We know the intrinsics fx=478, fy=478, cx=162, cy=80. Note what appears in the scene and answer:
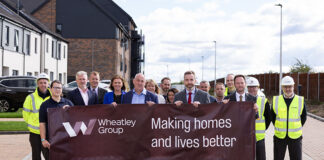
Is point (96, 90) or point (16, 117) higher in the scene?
point (96, 90)

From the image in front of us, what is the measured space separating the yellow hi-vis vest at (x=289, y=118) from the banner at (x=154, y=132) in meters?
0.46

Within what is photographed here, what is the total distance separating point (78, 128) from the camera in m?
7.71

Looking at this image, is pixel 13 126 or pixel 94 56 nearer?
pixel 13 126

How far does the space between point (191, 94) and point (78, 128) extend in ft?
6.58

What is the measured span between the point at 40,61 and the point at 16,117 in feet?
74.9

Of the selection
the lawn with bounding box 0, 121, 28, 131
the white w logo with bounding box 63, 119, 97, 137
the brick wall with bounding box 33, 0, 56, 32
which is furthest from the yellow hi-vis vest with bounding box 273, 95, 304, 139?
the brick wall with bounding box 33, 0, 56, 32

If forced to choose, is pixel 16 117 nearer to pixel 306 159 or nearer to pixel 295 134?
pixel 306 159

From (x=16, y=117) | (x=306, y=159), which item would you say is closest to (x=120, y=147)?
(x=306, y=159)

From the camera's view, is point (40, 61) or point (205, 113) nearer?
point (205, 113)

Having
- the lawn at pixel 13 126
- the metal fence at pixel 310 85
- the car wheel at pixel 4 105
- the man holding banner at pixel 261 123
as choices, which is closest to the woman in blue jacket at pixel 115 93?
the man holding banner at pixel 261 123

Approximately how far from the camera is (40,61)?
4419 centimetres

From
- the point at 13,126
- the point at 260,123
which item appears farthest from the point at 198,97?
the point at 13,126

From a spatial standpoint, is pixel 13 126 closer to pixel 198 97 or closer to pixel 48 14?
pixel 198 97

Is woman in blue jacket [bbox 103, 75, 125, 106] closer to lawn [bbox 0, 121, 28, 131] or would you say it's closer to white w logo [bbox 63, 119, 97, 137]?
white w logo [bbox 63, 119, 97, 137]
